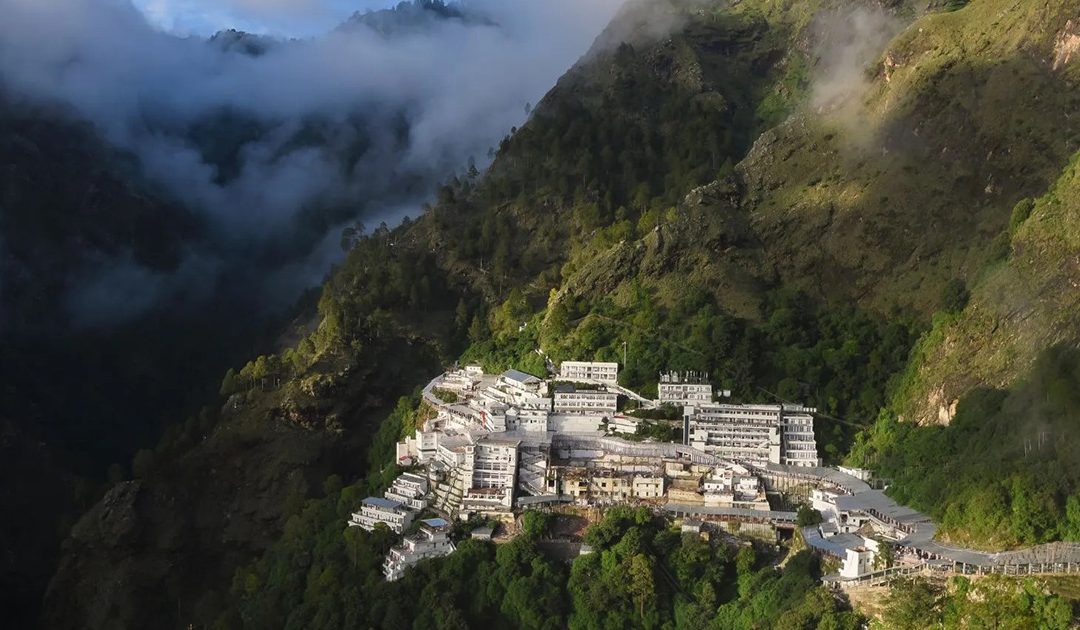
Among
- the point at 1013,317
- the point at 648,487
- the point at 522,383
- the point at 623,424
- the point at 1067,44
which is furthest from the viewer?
the point at 1067,44

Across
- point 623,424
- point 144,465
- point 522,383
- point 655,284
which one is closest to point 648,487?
point 623,424

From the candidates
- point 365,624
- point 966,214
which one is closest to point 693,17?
point 966,214

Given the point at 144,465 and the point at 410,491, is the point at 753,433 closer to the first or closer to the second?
the point at 410,491

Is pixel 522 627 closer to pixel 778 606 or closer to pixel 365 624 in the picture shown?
pixel 365 624

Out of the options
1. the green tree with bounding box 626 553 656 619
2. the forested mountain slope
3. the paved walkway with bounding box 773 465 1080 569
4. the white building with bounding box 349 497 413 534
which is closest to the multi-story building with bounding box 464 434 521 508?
the white building with bounding box 349 497 413 534

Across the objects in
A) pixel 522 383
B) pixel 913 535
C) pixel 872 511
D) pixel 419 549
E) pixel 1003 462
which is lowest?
pixel 419 549

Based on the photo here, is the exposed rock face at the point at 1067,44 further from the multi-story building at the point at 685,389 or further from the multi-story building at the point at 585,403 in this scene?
the multi-story building at the point at 585,403

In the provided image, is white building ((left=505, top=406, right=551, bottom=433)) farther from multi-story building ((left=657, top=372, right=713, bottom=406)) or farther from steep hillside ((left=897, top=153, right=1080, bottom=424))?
steep hillside ((left=897, top=153, right=1080, bottom=424))
